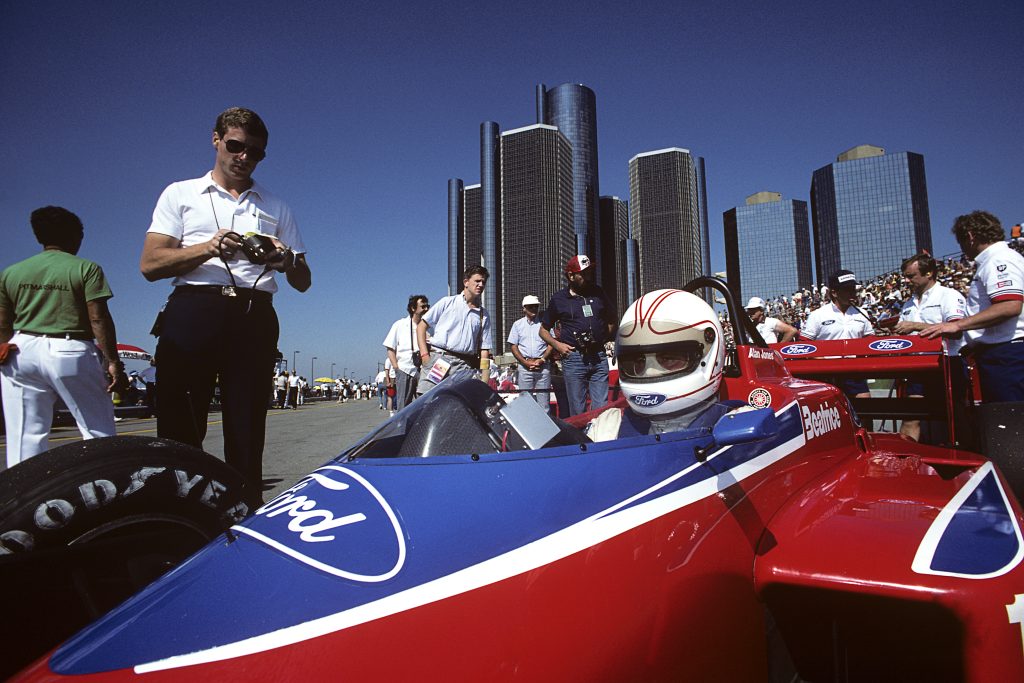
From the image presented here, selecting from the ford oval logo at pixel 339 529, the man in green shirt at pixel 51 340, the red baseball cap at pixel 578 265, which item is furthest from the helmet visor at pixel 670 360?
the red baseball cap at pixel 578 265

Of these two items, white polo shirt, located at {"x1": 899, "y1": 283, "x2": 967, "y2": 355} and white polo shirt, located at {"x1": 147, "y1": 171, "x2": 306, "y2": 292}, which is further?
white polo shirt, located at {"x1": 899, "y1": 283, "x2": 967, "y2": 355}

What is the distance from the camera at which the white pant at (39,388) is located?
9.54ft

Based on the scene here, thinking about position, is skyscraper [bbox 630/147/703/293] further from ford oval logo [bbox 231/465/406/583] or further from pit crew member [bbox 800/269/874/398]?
ford oval logo [bbox 231/465/406/583]

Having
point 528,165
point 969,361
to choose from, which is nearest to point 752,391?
point 969,361

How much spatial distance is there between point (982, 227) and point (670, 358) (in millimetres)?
3183

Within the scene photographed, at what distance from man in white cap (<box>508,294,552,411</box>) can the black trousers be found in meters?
4.34

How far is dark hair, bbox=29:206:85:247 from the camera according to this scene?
308 centimetres

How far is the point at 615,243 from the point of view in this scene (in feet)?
401

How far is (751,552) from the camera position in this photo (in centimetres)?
151

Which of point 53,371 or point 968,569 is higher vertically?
point 53,371

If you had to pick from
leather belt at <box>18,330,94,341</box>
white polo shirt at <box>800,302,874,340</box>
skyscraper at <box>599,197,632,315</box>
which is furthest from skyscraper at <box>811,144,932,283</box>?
leather belt at <box>18,330,94,341</box>

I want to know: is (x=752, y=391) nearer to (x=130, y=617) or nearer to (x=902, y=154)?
(x=130, y=617)

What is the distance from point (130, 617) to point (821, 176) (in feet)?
451

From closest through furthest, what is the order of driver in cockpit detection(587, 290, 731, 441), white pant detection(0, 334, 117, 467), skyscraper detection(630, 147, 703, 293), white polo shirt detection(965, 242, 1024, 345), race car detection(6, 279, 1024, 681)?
race car detection(6, 279, 1024, 681), driver in cockpit detection(587, 290, 731, 441), white pant detection(0, 334, 117, 467), white polo shirt detection(965, 242, 1024, 345), skyscraper detection(630, 147, 703, 293)
